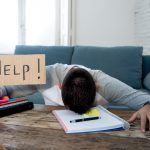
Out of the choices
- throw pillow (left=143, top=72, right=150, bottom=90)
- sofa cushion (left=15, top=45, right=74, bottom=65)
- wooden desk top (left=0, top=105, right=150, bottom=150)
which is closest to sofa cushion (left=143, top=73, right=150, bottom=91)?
throw pillow (left=143, top=72, right=150, bottom=90)

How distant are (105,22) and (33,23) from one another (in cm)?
96

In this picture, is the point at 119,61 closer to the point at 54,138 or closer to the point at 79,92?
the point at 79,92

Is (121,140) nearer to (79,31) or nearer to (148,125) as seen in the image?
(148,125)

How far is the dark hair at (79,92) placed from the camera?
2.48ft

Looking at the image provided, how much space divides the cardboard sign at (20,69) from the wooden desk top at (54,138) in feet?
0.44

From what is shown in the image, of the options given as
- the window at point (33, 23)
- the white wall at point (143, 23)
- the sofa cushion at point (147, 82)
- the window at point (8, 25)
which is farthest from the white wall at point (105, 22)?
the sofa cushion at point (147, 82)

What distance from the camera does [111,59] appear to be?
239 cm

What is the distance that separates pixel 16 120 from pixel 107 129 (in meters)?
0.29

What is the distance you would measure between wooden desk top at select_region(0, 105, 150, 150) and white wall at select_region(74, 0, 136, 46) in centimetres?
262

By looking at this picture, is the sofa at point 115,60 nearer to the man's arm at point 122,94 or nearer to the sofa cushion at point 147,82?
the sofa cushion at point 147,82

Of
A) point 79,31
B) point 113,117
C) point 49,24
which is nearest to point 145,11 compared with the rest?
point 79,31

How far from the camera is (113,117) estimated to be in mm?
780

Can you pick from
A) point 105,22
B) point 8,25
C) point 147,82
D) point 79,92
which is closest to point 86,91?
point 79,92

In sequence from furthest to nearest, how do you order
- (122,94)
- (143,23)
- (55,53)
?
(143,23)
(55,53)
(122,94)
